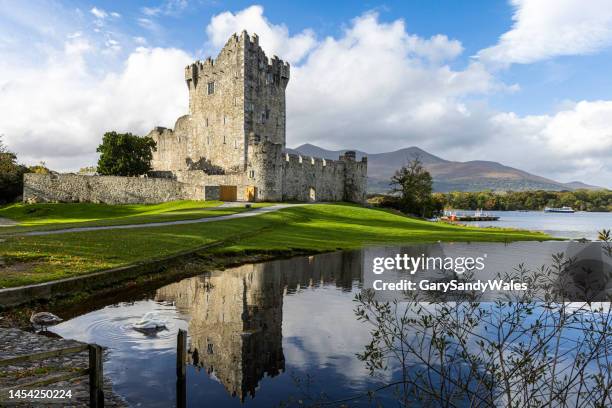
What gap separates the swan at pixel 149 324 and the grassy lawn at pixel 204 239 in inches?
181

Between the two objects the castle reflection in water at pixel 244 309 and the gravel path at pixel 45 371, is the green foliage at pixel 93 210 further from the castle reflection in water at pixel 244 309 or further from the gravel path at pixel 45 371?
the gravel path at pixel 45 371

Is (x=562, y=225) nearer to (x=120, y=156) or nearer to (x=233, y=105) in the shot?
(x=233, y=105)

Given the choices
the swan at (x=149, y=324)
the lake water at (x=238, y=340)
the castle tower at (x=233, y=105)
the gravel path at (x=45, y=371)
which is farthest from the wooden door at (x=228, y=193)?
the gravel path at (x=45, y=371)

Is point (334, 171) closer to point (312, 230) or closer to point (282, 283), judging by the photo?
point (312, 230)

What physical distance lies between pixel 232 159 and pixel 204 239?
3569 cm

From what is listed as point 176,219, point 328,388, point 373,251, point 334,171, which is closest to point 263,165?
point 334,171

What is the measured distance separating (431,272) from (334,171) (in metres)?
48.9

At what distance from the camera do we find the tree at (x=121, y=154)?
64.9 meters

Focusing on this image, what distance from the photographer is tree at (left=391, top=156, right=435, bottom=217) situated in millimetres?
77438

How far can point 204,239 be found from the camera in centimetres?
2581

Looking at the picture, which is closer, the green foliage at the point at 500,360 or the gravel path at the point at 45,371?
the green foliage at the point at 500,360

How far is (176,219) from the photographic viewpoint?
34.4 metres

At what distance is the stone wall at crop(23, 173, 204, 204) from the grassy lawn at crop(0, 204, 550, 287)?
17.8 meters

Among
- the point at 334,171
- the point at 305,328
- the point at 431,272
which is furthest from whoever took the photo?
the point at 334,171
